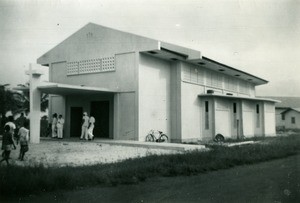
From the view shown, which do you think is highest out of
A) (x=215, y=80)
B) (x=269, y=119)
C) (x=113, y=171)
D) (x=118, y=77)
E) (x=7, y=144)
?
(x=215, y=80)

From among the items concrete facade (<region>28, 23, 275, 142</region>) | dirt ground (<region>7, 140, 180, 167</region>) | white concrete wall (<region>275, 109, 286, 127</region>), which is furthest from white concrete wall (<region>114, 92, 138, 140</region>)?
white concrete wall (<region>275, 109, 286, 127</region>)

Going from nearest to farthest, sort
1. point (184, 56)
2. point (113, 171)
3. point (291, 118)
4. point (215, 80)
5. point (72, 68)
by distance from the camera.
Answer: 1. point (113, 171)
2. point (184, 56)
3. point (72, 68)
4. point (215, 80)
5. point (291, 118)

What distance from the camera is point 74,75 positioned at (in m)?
22.0

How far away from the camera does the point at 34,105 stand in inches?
655

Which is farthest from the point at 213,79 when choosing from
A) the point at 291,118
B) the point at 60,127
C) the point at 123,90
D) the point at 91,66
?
the point at 291,118

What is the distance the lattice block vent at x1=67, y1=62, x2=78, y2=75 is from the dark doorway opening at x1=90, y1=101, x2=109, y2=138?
8.00ft

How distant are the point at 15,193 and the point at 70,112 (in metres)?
15.5

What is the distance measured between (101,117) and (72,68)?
3855 millimetres

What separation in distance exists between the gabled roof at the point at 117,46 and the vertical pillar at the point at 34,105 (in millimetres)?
5026

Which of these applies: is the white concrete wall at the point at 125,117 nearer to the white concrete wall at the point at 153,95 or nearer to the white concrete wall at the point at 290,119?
the white concrete wall at the point at 153,95

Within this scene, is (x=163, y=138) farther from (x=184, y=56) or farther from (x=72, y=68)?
(x=72, y=68)

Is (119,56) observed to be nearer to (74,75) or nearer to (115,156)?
(74,75)

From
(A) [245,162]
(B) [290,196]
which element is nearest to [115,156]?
(A) [245,162]

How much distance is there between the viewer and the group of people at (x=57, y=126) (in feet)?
67.5
